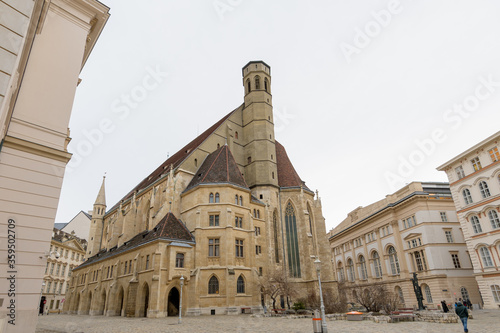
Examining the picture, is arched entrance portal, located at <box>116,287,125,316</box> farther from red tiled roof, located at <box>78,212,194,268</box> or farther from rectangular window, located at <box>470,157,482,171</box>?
rectangular window, located at <box>470,157,482,171</box>

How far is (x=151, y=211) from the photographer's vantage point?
34.4 meters

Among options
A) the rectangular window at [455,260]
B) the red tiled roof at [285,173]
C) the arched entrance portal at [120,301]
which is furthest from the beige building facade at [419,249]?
the arched entrance portal at [120,301]

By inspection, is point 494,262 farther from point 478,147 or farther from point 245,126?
point 245,126

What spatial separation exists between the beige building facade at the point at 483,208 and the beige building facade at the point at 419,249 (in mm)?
5264

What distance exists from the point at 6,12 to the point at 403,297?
44828 mm

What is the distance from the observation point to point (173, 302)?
2792 centimetres

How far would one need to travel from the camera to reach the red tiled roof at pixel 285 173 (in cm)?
3831

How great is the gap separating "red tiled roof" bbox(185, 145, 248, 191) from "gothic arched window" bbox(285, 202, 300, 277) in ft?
23.7

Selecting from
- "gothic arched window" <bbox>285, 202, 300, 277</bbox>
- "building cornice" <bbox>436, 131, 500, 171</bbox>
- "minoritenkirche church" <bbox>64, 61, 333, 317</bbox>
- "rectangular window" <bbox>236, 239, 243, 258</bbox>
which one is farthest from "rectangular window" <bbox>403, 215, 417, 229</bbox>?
"rectangular window" <bbox>236, 239, 243, 258</bbox>

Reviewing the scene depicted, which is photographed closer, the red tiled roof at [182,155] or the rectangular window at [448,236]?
the rectangular window at [448,236]

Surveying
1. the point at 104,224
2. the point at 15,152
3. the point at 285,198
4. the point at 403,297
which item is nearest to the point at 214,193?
the point at 285,198

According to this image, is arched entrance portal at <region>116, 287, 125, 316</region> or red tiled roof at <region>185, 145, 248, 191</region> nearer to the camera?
arched entrance portal at <region>116, 287, 125, 316</region>

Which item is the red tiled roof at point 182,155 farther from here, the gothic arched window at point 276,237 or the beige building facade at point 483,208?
the beige building facade at point 483,208

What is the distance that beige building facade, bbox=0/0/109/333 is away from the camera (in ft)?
28.3
